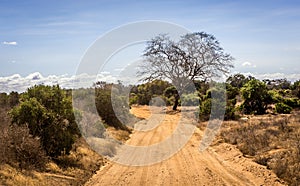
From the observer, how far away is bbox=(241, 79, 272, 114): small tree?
32.3 metres

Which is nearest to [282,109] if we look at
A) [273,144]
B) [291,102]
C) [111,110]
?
[291,102]

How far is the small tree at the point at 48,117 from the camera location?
501 inches

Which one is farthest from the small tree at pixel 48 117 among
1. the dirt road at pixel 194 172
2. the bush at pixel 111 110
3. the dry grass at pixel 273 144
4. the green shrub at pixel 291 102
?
the green shrub at pixel 291 102

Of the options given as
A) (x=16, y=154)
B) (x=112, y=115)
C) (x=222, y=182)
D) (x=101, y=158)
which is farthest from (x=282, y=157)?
(x=112, y=115)

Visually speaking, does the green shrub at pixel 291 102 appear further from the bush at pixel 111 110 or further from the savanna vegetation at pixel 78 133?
the bush at pixel 111 110

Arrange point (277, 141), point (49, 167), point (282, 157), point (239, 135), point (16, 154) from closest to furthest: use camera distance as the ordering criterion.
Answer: point (16, 154) < point (49, 167) < point (282, 157) < point (277, 141) < point (239, 135)

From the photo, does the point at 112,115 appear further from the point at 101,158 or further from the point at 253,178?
the point at 253,178

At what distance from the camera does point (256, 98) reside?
32.6 m

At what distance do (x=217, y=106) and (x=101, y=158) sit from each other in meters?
14.9

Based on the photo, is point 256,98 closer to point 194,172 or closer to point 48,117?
point 194,172

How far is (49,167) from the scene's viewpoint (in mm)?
11820

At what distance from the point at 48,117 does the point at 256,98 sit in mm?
24458

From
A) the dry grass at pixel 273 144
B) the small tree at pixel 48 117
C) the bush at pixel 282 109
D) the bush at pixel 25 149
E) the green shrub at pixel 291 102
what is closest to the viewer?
the bush at pixel 25 149

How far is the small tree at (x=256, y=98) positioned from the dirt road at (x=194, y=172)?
16.9 metres
